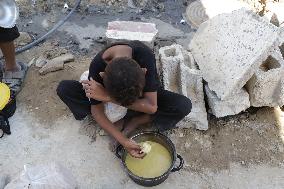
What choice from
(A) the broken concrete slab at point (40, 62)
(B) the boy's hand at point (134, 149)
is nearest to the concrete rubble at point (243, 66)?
(B) the boy's hand at point (134, 149)

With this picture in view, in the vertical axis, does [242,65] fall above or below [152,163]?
above

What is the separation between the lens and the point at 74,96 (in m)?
3.72

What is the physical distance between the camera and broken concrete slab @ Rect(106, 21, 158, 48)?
443cm

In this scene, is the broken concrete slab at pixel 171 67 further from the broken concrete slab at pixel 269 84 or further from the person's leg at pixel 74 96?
the person's leg at pixel 74 96

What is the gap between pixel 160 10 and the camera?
5586 millimetres

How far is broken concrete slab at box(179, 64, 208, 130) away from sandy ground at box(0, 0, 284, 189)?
0.39 feet

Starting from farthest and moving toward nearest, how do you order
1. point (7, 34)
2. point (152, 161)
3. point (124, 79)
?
point (7, 34) < point (152, 161) < point (124, 79)

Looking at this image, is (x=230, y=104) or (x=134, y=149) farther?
(x=230, y=104)

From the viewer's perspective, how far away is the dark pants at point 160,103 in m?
3.63

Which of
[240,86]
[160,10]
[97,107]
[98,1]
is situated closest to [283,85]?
[240,86]

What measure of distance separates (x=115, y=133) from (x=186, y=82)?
1.03m

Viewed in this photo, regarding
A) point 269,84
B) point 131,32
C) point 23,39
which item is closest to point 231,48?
point 269,84

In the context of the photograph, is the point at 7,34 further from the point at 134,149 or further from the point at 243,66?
the point at 243,66

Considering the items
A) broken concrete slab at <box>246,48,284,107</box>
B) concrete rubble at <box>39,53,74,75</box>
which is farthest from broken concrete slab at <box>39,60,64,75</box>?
broken concrete slab at <box>246,48,284,107</box>
